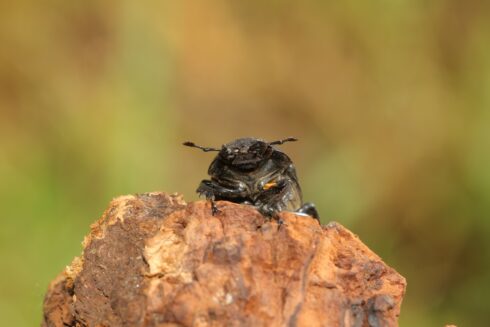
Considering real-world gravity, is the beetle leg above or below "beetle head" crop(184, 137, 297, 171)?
below

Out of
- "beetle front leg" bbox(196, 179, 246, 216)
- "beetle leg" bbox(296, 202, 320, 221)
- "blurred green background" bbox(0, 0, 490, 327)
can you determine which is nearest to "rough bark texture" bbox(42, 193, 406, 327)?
"beetle front leg" bbox(196, 179, 246, 216)

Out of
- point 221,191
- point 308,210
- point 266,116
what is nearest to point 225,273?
point 221,191

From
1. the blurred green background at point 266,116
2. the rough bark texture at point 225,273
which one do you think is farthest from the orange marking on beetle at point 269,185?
the blurred green background at point 266,116

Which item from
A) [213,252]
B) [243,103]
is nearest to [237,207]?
[213,252]

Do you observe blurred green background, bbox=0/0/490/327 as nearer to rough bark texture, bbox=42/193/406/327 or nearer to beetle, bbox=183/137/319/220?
beetle, bbox=183/137/319/220

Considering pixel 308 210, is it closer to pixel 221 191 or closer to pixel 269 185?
pixel 269 185

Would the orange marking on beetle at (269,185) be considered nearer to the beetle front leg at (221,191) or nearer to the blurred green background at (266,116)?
the beetle front leg at (221,191)
